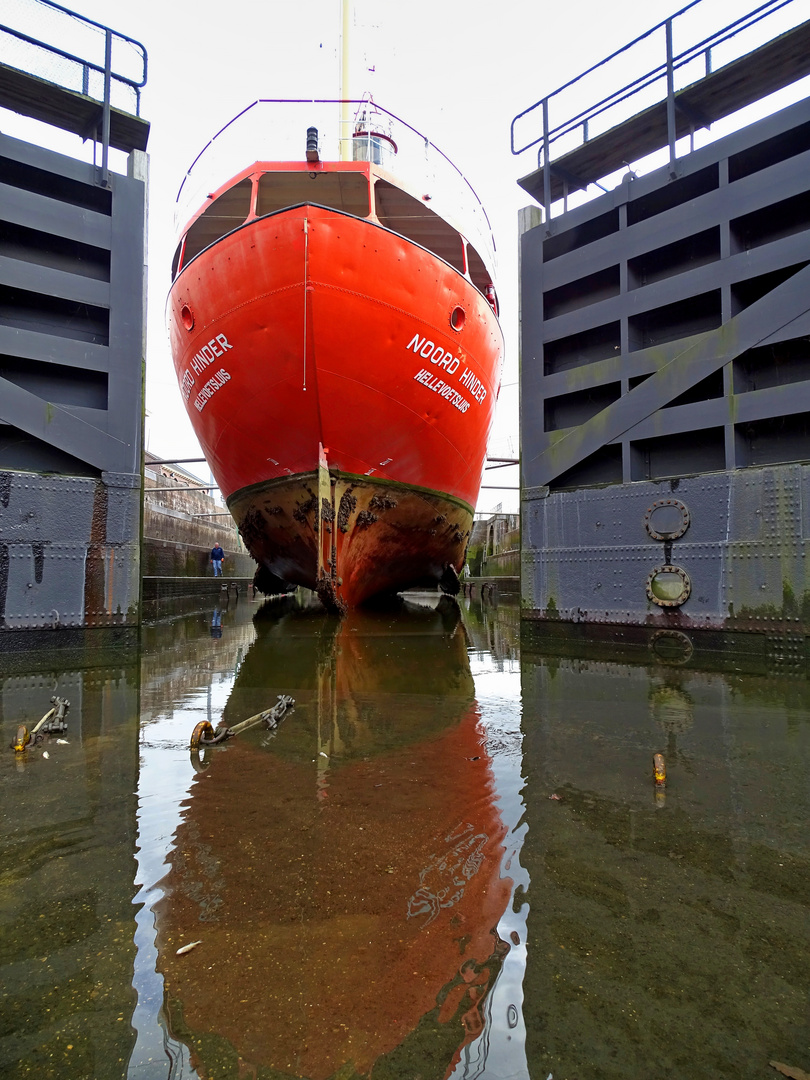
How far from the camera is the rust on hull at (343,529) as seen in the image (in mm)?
7969

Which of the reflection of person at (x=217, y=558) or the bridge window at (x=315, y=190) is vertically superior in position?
the bridge window at (x=315, y=190)

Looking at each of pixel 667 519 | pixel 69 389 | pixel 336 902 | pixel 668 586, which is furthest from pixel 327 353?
pixel 336 902

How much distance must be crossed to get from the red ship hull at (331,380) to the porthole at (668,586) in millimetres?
3629

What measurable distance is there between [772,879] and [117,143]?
10649 millimetres

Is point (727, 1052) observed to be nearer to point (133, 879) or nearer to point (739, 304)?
point (133, 879)

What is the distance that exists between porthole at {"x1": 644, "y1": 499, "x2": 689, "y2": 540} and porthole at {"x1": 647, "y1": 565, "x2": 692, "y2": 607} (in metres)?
0.40

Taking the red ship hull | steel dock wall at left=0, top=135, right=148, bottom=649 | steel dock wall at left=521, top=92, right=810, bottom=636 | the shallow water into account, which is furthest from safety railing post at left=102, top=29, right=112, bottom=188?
the shallow water

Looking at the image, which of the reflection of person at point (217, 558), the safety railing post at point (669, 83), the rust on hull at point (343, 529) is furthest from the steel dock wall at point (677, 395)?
the reflection of person at point (217, 558)

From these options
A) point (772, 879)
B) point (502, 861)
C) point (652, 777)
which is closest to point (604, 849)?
point (502, 861)

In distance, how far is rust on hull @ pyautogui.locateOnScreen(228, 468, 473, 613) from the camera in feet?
26.1

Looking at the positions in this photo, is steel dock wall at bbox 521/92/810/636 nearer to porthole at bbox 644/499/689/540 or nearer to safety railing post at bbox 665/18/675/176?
porthole at bbox 644/499/689/540

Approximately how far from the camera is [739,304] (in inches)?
270

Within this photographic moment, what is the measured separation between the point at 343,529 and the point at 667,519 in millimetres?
4205

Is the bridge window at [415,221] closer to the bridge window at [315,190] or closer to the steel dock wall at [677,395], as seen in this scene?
the bridge window at [315,190]
